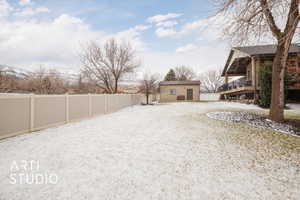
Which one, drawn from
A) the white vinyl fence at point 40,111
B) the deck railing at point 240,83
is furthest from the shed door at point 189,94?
the white vinyl fence at point 40,111

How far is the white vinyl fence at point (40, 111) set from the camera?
13.3 ft

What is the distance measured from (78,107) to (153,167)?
19.4 feet

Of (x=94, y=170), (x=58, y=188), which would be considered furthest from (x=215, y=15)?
(x=58, y=188)

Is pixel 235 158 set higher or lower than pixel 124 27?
lower

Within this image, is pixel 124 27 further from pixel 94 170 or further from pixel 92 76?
pixel 94 170

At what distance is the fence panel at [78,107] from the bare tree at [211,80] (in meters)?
40.5

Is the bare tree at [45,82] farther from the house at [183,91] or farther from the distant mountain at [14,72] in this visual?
the house at [183,91]

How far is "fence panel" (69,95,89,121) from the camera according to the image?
21.3 ft

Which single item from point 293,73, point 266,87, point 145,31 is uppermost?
point 145,31

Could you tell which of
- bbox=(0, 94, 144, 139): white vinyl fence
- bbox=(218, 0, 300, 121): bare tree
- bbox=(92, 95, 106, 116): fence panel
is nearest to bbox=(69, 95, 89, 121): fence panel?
bbox=(0, 94, 144, 139): white vinyl fence

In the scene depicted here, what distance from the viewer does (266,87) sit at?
399 inches

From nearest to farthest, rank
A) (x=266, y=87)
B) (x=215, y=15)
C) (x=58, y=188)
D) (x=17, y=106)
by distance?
(x=58, y=188) → (x=17, y=106) → (x=215, y=15) → (x=266, y=87)

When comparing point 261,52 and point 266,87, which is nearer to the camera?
point 266,87

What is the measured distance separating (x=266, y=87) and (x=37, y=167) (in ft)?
43.8
